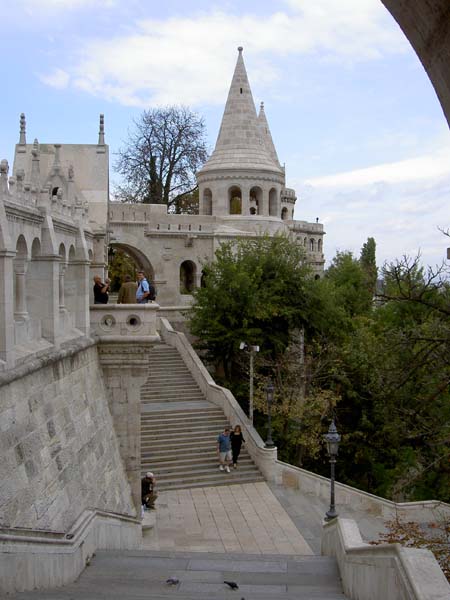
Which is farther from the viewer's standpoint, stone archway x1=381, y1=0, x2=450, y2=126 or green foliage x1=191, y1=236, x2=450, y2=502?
green foliage x1=191, y1=236, x2=450, y2=502

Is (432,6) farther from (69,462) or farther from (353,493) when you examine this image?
(353,493)

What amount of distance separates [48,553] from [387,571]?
9.93 feet

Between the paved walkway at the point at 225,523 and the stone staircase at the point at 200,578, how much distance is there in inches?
174

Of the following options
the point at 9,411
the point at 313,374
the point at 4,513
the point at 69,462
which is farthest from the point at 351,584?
the point at 313,374

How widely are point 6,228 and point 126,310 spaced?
18.4 ft

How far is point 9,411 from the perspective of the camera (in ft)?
26.1

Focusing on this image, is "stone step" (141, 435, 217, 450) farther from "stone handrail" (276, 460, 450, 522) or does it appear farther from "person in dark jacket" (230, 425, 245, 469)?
"stone handrail" (276, 460, 450, 522)

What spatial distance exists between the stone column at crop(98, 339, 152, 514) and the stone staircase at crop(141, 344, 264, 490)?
10.7 feet

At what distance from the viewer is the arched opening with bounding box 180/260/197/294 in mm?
32344

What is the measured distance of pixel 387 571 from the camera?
5035 millimetres

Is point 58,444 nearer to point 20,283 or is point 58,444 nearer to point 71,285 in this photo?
point 20,283

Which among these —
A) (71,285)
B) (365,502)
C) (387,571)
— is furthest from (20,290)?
(365,502)

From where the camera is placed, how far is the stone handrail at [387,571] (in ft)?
13.1

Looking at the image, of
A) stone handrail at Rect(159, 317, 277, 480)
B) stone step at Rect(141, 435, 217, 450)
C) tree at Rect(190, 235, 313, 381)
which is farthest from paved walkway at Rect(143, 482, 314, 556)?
tree at Rect(190, 235, 313, 381)
